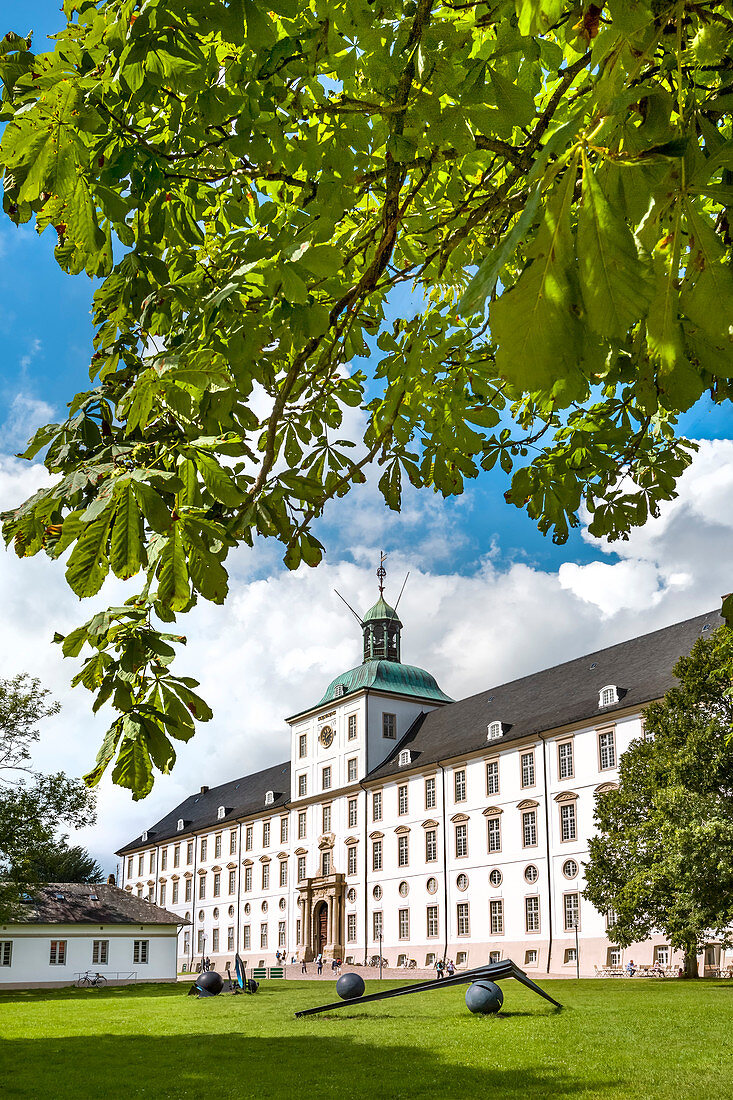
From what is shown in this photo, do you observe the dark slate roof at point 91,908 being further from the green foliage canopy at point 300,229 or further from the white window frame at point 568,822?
the green foliage canopy at point 300,229

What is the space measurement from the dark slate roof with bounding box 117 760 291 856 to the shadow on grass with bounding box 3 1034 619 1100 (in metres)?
45.8

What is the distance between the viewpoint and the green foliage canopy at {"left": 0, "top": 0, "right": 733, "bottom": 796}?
1597 millimetres

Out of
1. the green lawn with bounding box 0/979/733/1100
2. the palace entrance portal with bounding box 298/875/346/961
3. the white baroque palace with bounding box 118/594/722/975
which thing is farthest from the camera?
the palace entrance portal with bounding box 298/875/346/961

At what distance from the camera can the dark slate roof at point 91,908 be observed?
52125 millimetres

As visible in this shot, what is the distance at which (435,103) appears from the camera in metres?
2.91

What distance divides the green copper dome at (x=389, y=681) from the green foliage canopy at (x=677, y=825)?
2954 cm

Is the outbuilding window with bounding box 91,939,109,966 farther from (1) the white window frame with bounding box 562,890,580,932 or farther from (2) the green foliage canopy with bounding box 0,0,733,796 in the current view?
(2) the green foliage canopy with bounding box 0,0,733,796

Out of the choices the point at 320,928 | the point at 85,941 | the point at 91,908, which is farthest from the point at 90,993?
the point at 320,928

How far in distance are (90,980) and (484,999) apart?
3734 cm

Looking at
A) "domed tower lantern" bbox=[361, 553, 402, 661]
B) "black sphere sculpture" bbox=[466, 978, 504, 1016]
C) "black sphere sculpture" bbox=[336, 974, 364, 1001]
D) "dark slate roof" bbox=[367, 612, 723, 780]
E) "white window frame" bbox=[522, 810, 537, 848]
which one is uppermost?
"domed tower lantern" bbox=[361, 553, 402, 661]

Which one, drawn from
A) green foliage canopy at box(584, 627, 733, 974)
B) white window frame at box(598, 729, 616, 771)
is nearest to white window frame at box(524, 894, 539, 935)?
white window frame at box(598, 729, 616, 771)

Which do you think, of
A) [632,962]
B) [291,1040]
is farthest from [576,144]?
[632,962]

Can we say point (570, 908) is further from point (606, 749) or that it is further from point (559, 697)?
point (559, 697)

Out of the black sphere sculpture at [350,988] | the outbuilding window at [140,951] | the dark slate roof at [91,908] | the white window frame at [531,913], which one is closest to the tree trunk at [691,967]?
the white window frame at [531,913]
